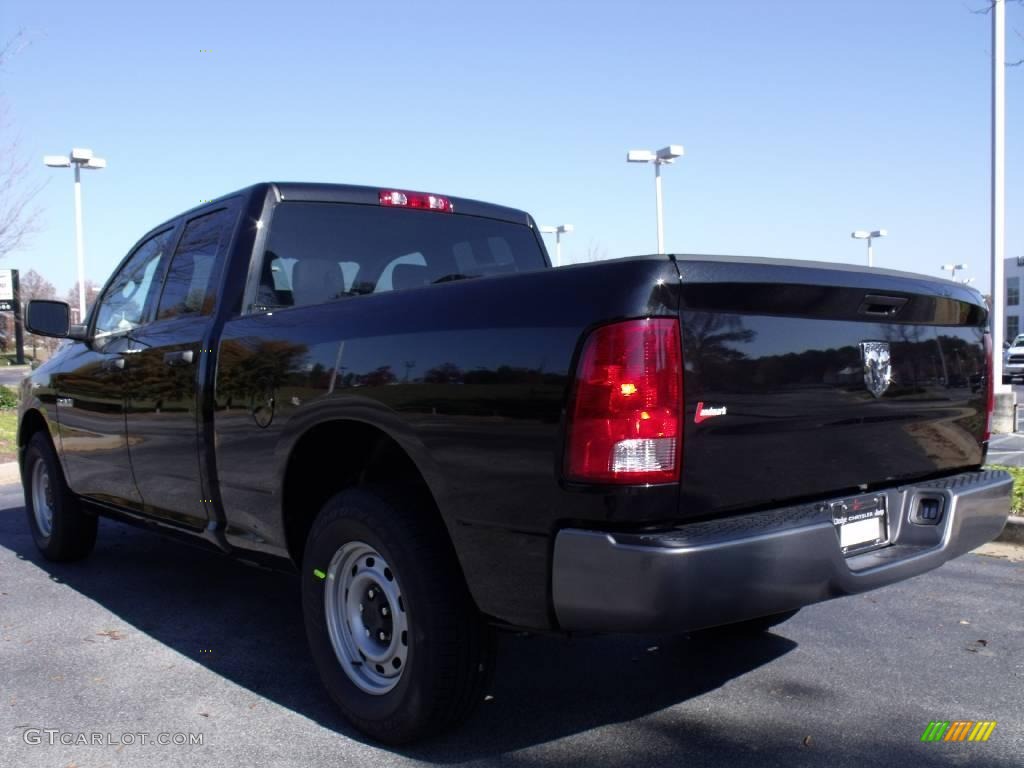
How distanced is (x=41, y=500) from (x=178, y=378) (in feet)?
8.37

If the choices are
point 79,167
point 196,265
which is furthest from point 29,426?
point 79,167

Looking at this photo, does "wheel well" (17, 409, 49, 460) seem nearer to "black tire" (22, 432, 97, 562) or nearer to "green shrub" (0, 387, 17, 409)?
"black tire" (22, 432, 97, 562)

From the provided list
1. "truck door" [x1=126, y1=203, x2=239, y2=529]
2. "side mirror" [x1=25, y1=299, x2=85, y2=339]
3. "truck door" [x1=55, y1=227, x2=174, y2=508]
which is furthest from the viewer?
"side mirror" [x1=25, y1=299, x2=85, y2=339]

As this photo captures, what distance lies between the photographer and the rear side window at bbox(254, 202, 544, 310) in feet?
13.7

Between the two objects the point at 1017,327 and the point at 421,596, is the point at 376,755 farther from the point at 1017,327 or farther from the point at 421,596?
the point at 1017,327

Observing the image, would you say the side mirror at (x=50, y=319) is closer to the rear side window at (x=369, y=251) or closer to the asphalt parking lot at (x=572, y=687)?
the asphalt parking lot at (x=572, y=687)

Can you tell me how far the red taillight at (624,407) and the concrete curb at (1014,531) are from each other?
4276 mm

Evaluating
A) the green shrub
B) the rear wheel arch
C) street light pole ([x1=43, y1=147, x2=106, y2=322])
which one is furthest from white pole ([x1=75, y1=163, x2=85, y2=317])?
the rear wheel arch

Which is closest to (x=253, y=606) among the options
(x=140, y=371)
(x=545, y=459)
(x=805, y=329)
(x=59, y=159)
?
(x=140, y=371)

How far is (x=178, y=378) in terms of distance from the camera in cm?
418

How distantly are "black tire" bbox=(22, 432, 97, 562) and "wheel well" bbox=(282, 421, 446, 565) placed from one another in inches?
102

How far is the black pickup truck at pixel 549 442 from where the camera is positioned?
2488mm

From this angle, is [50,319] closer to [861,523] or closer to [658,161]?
[861,523]

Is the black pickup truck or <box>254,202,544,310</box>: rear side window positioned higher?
<box>254,202,544,310</box>: rear side window
